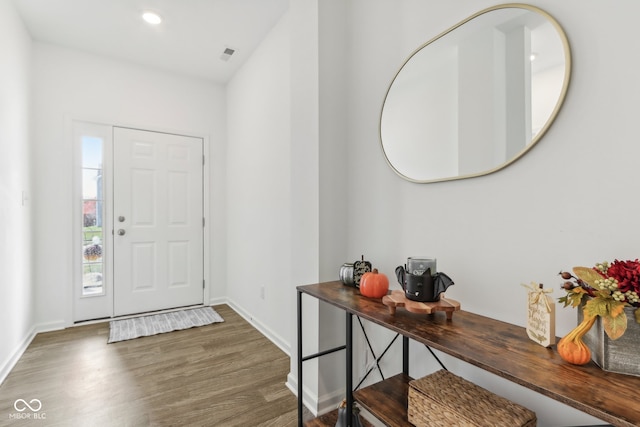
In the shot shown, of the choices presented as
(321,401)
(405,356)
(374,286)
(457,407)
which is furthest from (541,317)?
(321,401)

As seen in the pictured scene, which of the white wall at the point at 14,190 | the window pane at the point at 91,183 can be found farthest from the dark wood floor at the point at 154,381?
the window pane at the point at 91,183

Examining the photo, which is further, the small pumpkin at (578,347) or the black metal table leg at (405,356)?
the black metal table leg at (405,356)

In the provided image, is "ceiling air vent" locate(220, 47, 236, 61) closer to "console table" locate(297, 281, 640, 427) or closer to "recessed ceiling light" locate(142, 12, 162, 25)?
"recessed ceiling light" locate(142, 12, 162, 25)

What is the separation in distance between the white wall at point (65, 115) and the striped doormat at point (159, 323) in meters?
0.54

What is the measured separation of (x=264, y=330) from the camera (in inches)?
111

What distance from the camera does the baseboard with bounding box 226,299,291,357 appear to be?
2484 millimetres

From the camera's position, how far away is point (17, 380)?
A: 81.0 inches

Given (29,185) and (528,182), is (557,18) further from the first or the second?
(29,185)

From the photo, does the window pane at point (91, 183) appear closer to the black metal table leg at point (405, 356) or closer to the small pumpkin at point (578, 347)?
the black metal table leg at point (405, 356)

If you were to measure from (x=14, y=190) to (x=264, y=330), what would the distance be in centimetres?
218

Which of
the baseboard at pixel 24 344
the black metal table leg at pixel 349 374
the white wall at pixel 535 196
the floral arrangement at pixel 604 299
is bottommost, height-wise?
the baseboard at pixel 24 344

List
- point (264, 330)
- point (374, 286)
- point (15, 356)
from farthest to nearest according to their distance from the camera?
1. point (264, 330)
2. point (15, 356)
3. point (374, 286)

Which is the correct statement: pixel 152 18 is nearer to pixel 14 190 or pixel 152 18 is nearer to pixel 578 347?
pixel 14 190

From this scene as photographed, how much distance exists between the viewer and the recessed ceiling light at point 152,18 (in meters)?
2.50
